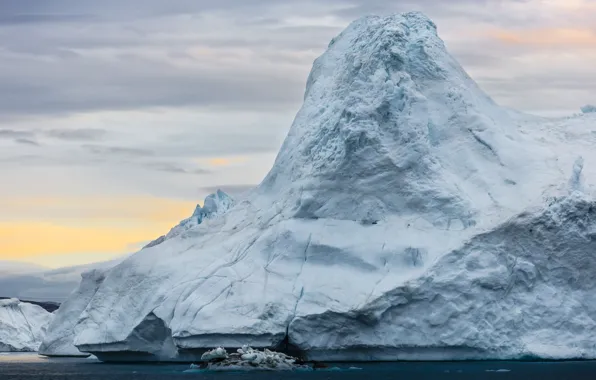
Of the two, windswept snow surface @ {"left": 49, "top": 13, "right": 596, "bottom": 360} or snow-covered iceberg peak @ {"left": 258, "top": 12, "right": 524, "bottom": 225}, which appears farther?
snow-covered iceberg peak @ {"left": 258, "top": 12, "right": 524, "bottom": 225}

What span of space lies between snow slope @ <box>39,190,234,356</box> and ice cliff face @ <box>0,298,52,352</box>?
2146cm

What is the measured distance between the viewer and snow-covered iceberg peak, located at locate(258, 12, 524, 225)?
45750 millimetres

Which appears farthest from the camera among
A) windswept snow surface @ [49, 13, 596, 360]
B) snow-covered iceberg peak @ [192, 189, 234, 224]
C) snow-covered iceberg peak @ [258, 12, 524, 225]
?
snow-covered iceberg peak @ [192, 189, 234, 224]

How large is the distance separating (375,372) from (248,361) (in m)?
4.35

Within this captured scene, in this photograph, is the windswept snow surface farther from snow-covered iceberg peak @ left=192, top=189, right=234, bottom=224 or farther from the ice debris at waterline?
snow-covered iceberg peak @ left=192, top=189, right=234, bottom=224

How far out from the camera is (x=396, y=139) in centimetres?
4634

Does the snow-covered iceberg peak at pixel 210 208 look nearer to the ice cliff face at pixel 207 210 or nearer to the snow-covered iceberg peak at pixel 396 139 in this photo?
the ice cliff face at pixel 207 210

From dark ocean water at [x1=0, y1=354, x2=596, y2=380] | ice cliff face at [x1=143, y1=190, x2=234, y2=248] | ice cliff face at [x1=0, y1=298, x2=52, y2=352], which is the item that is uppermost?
ice cliff face at [x1=143, y1=190, x2=234, y2=248]

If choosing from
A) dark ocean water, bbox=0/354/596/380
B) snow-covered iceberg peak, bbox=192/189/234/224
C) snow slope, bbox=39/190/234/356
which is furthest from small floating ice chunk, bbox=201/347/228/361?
snow-covered iceberg peak, bbox=192/189/234/224

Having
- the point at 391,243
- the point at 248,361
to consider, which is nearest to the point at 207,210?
the point at 391,243

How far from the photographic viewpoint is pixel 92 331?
154 feet

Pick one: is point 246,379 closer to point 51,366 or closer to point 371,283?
point 371,283

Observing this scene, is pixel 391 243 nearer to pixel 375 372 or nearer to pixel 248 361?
pixel 375 372

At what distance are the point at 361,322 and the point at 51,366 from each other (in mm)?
16590
